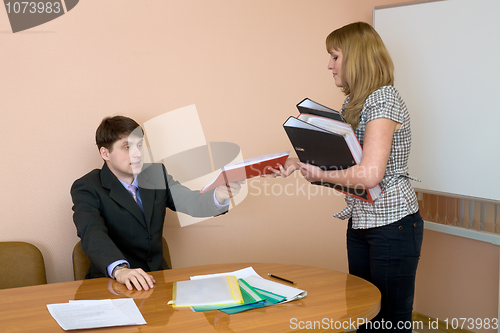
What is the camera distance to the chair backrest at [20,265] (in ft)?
6.57

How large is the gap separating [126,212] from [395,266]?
116cm

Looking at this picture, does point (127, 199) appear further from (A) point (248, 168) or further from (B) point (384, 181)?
(B) point (384, 181)

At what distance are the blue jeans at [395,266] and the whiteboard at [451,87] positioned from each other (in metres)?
0.95

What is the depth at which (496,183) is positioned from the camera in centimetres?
227

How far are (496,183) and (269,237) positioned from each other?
4.27 feet

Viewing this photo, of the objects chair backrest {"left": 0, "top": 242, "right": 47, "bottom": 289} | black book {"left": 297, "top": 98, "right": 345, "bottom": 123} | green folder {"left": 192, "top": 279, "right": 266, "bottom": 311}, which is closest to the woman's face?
black book {"left": 297, "top": 98, "right": 345, "bottom": 123}

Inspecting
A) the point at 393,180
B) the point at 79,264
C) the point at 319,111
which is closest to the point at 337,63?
the point at 319,111

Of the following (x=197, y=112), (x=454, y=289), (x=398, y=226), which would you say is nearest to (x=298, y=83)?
(x=197, y=112)

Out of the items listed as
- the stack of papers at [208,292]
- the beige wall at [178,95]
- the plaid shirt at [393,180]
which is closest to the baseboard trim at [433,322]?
the beige wall at [178,95]

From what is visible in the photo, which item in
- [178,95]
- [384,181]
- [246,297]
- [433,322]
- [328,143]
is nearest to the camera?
[246,297]

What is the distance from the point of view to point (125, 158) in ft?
6.64

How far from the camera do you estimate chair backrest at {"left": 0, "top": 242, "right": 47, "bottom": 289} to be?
6.57 ft

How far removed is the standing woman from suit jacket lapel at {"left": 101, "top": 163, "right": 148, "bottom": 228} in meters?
0.82

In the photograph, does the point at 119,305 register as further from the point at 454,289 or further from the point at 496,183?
the point at 454,289
